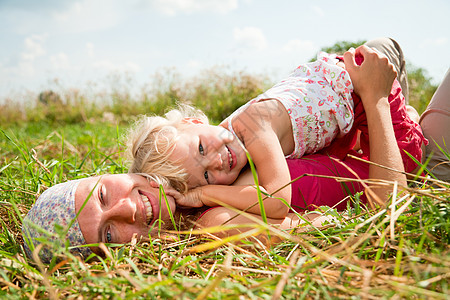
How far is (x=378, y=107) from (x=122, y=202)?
5.31 feet

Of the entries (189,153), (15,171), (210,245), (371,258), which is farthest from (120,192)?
(15,171)

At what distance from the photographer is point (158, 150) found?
2.03 metres

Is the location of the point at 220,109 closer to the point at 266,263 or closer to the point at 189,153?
the point at 189,153

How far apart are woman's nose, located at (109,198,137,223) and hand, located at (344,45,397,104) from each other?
5.14 ft

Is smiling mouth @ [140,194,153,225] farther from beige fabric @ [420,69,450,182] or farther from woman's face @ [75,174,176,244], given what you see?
beige fabric @ [420,69,450,182]

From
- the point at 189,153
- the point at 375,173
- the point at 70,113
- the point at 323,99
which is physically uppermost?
the point at 323,99

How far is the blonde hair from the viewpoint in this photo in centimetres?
197

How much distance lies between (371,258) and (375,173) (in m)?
0.87

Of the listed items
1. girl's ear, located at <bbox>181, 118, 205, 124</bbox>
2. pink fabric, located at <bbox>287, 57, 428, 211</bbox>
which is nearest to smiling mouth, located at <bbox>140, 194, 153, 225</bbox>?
girl's ear, located at <bbox>181, 118, 205, 124</bbox>

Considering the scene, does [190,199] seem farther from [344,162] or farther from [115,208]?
[344,162]

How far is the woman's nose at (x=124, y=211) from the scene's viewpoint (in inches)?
66.0

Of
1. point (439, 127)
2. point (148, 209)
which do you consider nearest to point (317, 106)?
point (439, 127)

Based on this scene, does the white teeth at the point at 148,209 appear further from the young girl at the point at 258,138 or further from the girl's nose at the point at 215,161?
the girl's nose at the point at 215,161

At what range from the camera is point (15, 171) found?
2902 millimetres
